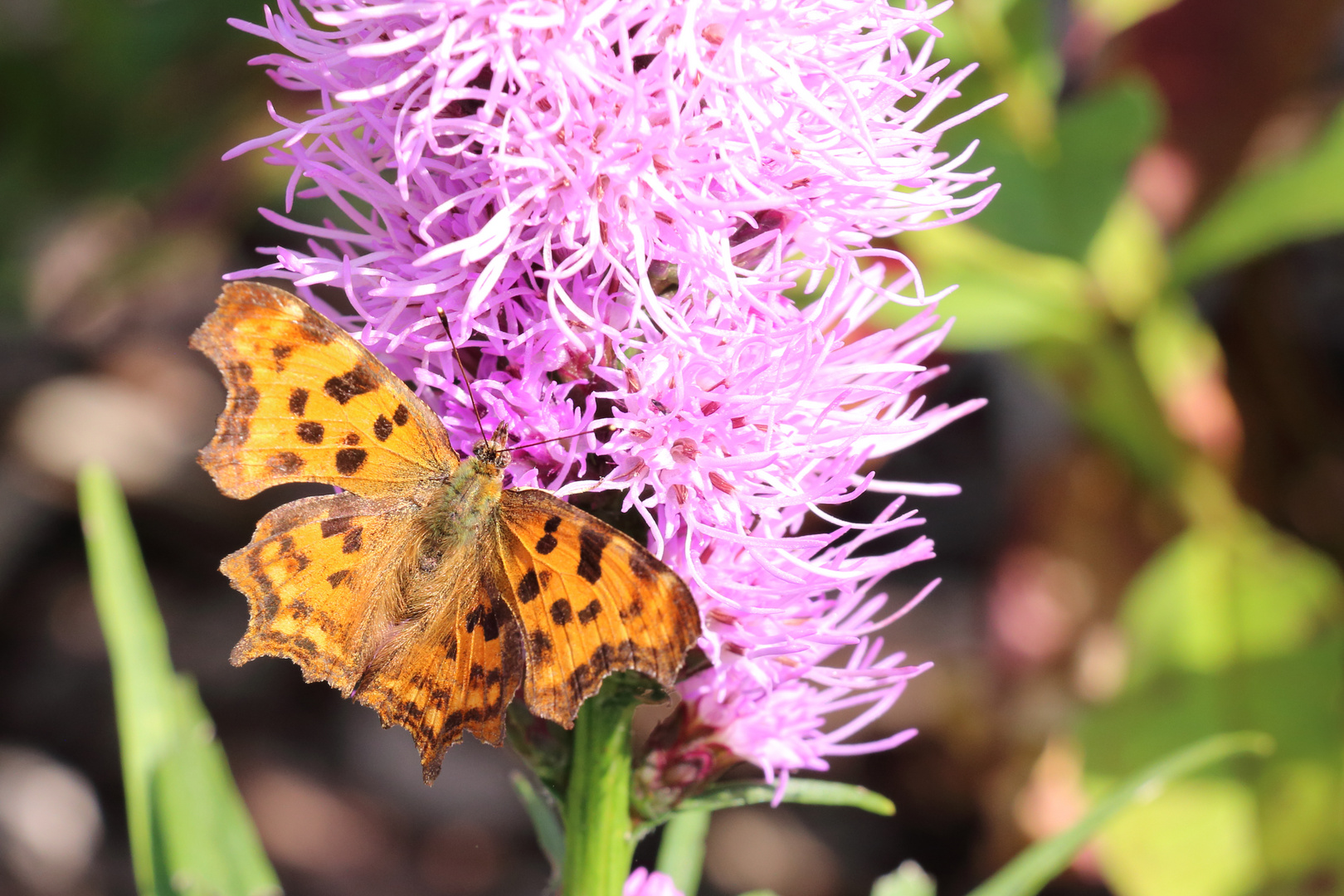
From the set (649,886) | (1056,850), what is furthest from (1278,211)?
(649,886)

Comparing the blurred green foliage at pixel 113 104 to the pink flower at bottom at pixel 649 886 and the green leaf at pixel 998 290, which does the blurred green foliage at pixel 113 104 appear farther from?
the pink flower at bottom at pixel 649 886

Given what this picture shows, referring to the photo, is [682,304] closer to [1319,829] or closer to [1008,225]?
[1008,225]

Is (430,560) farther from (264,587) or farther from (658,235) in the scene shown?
(658,235)

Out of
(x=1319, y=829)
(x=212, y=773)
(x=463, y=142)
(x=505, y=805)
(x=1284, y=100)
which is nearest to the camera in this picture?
(x=463, y=142)

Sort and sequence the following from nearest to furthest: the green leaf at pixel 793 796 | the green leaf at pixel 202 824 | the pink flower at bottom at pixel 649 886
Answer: the green leaf at pixel 793 796 < the pink flower at bottom at pixel 649 886 < the green leaf at pixel 202 824

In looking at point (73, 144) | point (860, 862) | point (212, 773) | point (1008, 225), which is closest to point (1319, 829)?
point (860, 862)

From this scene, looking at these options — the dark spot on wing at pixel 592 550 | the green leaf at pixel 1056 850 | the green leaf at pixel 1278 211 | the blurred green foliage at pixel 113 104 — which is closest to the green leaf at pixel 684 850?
the green leaf at pixel 1056 850
